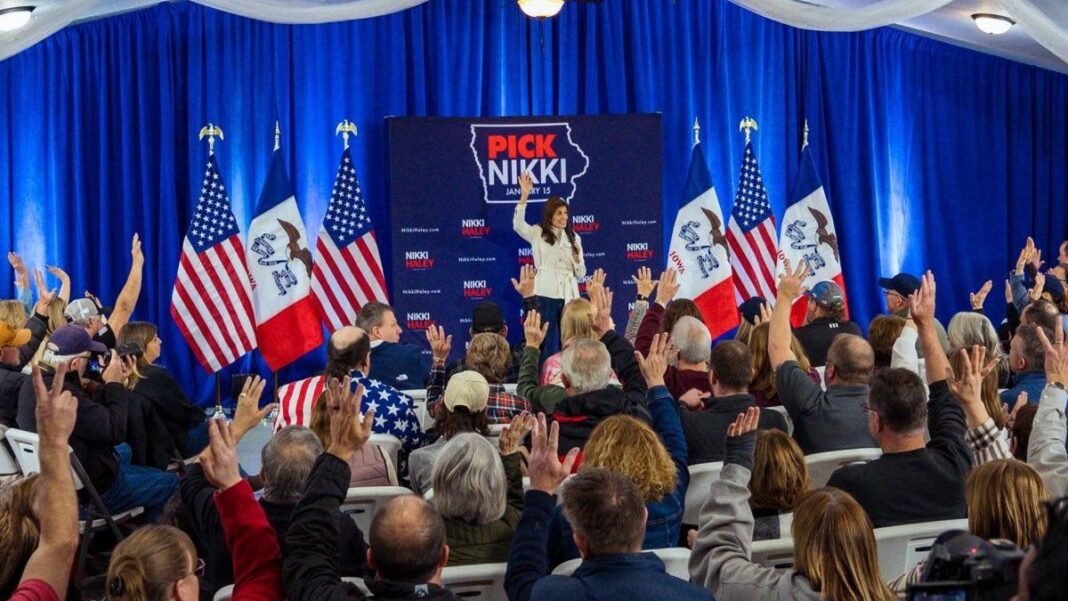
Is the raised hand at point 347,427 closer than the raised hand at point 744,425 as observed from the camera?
Yes

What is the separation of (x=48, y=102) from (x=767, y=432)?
817cm

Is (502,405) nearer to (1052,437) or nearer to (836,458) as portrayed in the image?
(836,458)

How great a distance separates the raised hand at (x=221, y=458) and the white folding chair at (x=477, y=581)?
24.0 inches

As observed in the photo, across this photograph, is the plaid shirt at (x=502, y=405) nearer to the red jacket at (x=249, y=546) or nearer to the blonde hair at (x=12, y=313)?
the red jacket at (x=249, y=546)

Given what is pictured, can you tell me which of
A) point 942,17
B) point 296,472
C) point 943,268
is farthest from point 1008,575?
point 943,268

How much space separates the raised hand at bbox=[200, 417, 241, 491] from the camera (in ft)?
10.2

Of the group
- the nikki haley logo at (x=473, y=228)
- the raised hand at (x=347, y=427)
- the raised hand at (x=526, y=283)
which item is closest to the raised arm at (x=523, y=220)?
the raised hand at (x=526, y=283)

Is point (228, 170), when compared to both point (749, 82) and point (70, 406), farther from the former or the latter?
point (70, 406)

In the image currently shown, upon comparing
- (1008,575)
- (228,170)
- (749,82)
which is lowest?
(1008,575)

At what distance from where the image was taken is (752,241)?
1060cm

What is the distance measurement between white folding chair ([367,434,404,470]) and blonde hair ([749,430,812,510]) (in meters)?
Result: 1.71

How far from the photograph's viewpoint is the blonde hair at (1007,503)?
2.94 meters

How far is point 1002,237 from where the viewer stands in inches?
466

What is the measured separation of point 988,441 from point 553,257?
19.7 ft
